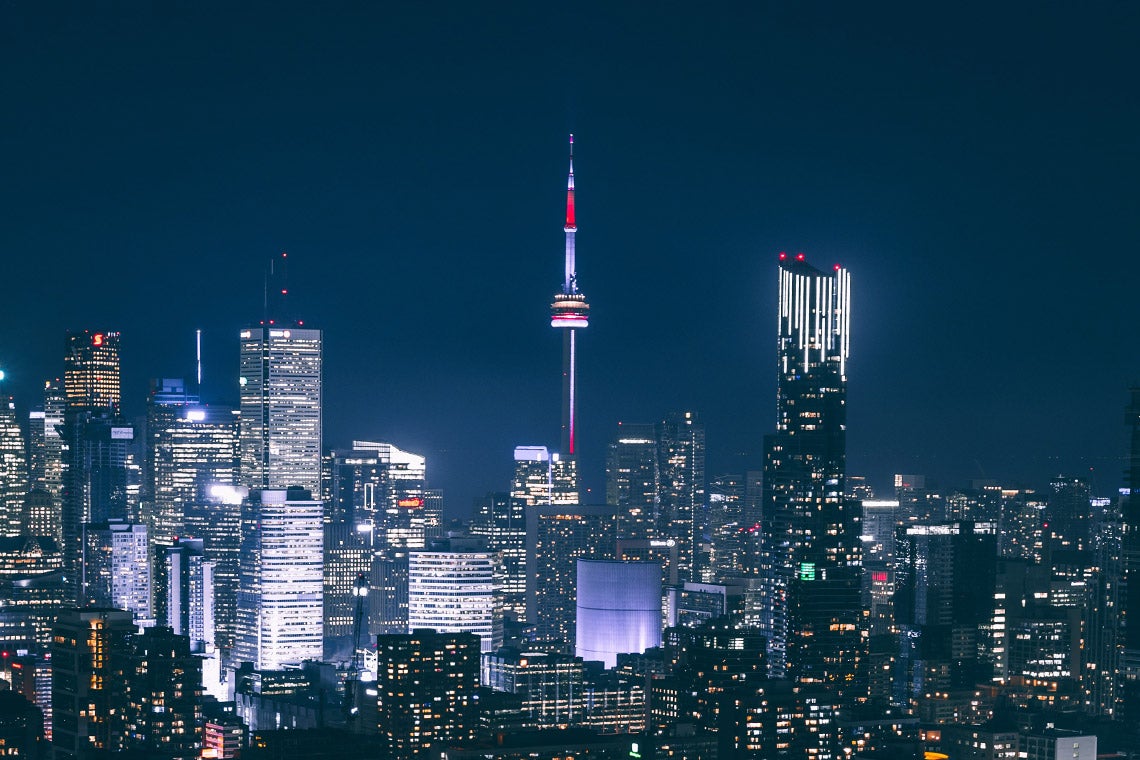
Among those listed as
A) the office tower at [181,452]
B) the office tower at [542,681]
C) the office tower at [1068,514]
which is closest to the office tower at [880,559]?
the office tower at [1068,514]

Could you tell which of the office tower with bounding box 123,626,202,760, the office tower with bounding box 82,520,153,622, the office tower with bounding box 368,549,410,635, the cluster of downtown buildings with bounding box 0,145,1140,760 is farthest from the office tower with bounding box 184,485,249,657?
the office tower with bounding box 123,626,202,760

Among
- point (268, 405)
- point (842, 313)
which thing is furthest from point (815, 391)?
point (268, 405)

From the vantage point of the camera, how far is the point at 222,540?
177 feet

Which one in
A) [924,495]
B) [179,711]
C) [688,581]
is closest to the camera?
[179,711]

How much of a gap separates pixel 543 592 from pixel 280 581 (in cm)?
661

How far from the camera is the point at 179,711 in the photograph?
1324 inches

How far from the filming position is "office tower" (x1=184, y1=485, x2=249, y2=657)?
51062 mm

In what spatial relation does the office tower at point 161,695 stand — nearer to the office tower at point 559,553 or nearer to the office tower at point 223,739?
the office tower at point 223,739

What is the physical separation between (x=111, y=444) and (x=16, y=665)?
1921 cm

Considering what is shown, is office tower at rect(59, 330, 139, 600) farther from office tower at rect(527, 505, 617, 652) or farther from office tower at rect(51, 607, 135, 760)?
office tower at rect(51, 607, 135, 760)

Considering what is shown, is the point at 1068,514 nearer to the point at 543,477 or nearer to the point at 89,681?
the point at 543,477

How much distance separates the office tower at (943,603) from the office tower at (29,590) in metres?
16.8

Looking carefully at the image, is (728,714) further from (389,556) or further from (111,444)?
(111,444)

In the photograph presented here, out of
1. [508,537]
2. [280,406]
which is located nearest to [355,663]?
[508,537]
